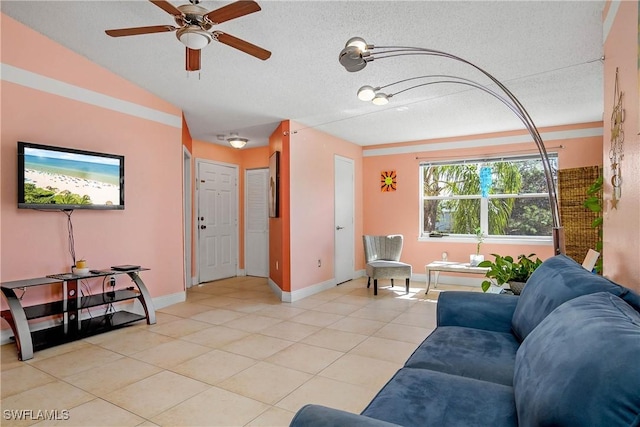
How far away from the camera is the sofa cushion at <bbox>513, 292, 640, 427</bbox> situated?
31.6 inches

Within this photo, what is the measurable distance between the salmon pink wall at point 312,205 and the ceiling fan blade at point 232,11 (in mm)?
2739

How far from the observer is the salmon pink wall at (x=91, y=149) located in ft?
9.78

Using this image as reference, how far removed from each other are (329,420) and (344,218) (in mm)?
5163

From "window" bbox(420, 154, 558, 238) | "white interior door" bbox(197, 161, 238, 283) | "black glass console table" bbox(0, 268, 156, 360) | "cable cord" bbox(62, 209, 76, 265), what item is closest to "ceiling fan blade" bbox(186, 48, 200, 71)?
"cable cord" bbox(62, 209, 76, 265)

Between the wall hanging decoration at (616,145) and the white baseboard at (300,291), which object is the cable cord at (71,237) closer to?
the white baseboard at (300,291)

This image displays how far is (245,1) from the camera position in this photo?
1.94m

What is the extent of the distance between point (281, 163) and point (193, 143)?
204cm

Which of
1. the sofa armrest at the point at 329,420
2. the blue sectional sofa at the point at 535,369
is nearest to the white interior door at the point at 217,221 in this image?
the blue sectional sofa at the point at 535,369

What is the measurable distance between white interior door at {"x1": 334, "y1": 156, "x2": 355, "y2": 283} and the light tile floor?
1651 millimetres

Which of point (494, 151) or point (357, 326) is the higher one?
point (494, 151)

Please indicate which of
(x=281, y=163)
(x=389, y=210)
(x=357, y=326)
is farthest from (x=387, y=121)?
(x=357, y=326)

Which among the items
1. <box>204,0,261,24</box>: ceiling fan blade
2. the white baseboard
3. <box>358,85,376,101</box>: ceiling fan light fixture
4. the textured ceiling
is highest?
the textured ceiling

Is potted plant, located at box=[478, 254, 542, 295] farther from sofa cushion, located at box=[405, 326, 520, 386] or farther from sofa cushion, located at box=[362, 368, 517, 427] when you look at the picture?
sofa cushion, located at box=[362, 368, 517, 427]

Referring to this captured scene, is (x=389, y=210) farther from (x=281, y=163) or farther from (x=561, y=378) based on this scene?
(x=561, y=378)
